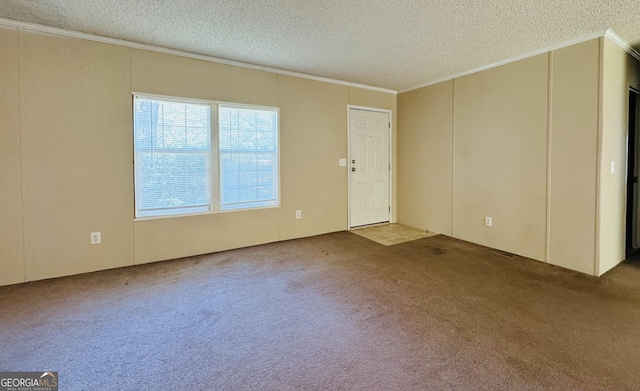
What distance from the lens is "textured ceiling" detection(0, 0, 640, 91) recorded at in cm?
244

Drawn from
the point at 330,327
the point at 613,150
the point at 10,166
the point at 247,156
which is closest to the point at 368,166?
the point at 247,156

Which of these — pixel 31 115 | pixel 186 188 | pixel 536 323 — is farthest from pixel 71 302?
pixel 536 323

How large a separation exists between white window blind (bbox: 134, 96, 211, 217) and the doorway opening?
5475mm

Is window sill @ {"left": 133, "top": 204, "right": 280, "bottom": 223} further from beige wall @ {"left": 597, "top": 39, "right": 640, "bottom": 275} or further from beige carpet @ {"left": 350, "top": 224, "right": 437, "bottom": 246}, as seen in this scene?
beige wall @ {"left": 597, "top": 39, "right": 640, "bottom": 275}

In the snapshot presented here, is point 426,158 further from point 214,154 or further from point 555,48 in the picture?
point 214,154

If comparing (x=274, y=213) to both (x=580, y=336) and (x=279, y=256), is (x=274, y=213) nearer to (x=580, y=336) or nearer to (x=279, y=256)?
(x=279, y=256)

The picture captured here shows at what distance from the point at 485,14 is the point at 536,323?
2616 millimetres

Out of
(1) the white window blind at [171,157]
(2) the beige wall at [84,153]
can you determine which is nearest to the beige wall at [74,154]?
(2) the beige wall at [84,153]

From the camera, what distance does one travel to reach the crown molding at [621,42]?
2889mm

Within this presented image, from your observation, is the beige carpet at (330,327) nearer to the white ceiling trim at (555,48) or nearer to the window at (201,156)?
the window at (201,156)

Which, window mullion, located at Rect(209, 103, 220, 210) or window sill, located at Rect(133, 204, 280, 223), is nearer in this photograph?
window sill, located at Rect(133, 204, 280, 223)

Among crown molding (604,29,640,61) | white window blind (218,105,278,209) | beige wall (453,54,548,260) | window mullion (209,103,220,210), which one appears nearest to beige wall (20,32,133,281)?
window mullion (209,103,220,210)

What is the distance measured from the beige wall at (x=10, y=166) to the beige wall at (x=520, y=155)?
521cm

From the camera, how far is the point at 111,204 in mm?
3225
